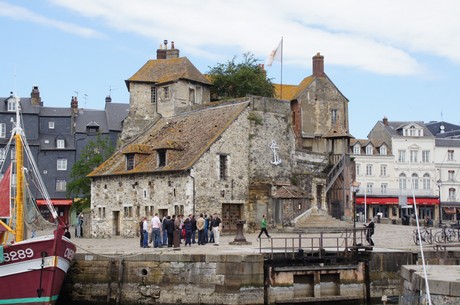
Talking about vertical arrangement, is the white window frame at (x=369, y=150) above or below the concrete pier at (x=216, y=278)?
above

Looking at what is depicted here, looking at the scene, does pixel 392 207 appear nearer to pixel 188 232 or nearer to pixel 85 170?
pixel 85 170

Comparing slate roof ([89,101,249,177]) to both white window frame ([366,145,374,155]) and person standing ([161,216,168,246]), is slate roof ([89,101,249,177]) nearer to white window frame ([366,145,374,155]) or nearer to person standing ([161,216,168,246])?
person standing ([161,216,168,246])

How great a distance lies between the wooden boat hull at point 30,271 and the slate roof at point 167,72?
1050 inches

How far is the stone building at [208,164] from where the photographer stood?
3812 centimetres

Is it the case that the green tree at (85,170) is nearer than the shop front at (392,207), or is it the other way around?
the green tree at (85,170)

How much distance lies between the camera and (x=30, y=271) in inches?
903

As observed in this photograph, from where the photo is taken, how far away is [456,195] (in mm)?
75062

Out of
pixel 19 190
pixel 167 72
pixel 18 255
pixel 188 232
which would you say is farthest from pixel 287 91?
pixel 18 255

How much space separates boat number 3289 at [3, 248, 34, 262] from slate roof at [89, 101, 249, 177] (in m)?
Answer: 14.7

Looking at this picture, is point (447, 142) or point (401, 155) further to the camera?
point (447, 142)

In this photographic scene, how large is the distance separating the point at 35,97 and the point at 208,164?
Answer: 3499 cm

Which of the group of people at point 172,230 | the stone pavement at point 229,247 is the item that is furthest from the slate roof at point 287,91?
the group of people at point 172,230

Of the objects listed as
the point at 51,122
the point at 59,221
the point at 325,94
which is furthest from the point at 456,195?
the point at 59,221

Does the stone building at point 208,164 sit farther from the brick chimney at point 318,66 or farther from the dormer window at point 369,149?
the dormer window at point 369,149
